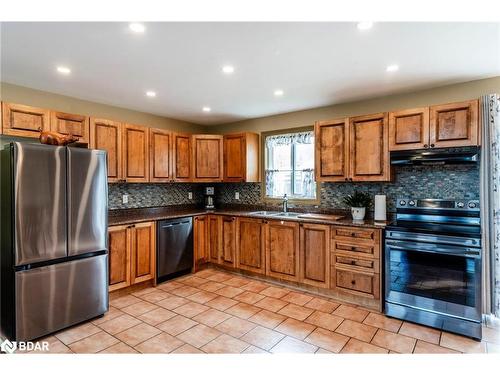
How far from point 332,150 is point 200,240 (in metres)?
2.37

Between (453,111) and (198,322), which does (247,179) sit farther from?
(453,111)

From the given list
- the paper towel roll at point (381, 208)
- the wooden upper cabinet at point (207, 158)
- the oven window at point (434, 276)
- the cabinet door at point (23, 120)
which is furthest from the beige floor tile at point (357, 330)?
the cabinet door at point (23, 120)

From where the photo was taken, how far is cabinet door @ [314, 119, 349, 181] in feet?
11.7

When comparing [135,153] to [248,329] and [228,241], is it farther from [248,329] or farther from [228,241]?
[248,329]

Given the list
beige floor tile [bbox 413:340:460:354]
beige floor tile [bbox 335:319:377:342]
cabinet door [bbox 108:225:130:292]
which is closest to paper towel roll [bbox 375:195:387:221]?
beige floor tile [bbox 335:319:377:342]

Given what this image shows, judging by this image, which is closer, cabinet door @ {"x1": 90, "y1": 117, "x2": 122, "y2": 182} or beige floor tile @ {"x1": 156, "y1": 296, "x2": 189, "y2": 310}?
beige floor tile @ {"x1": 156, "y1": 296, "x2": 189, "y2": 310}

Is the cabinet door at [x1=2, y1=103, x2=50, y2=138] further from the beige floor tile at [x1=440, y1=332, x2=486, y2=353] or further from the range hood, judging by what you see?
the beige floor tile at [x1=440, y1=332, x2=486, y2=353]

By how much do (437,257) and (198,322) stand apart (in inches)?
93.9

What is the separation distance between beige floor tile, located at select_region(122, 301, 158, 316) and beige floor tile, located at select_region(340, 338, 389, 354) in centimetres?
203

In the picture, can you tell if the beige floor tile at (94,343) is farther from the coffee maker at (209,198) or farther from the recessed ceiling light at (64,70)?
the coffee maker at (209,198)

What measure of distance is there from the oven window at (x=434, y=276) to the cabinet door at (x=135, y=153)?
3.28 m

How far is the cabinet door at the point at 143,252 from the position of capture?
140 inches
